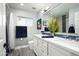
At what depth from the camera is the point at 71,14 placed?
5.78ft

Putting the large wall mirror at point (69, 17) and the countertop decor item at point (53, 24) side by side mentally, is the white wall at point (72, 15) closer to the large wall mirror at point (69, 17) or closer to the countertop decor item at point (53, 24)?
the large wall mirror at point (69, 17)

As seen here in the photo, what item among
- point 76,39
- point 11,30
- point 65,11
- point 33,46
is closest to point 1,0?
point 65,11

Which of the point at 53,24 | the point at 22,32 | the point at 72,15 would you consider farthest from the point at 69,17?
the point at 22,32

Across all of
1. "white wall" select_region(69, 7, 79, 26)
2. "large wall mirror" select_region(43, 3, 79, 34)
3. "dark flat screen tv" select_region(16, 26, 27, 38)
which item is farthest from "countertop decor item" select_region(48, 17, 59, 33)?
"dark flat screen tv" select_region(16, 26, 27, 38)

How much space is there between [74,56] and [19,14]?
1.82m

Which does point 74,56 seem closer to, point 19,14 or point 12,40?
point 19,14

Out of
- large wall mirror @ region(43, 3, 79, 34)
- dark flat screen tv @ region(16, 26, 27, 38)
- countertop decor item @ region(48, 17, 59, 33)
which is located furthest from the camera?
dark flat screen tv @ region(16, 26, 27, 38)

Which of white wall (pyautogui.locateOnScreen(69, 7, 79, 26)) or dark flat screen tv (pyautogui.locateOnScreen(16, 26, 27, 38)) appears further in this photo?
dark flat screen tv (pyautogui.locateOnScreen(16, 26, 27, 38))

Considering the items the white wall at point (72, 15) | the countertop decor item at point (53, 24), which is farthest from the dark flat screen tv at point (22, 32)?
the white wall at point (72, 15)

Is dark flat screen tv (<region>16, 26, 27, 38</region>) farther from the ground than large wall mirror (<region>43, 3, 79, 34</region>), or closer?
closer

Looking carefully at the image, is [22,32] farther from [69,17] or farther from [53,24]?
[69,17]

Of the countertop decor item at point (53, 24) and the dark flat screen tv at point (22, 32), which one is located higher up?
the countertop decor item at point (53, 24)

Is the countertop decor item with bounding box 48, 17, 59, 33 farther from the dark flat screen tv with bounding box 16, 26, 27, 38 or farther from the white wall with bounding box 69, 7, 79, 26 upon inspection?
the dark flat screen tv with bounding box 16, 26, 27, 38

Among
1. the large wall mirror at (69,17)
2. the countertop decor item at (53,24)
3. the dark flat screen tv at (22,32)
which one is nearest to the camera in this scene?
the large wall mirror at (69,17)
